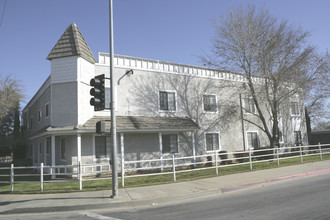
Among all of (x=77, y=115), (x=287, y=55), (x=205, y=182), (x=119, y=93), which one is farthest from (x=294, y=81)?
(x=77, y=115)

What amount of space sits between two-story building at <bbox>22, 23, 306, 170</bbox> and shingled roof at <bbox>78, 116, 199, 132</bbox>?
22 millimetres

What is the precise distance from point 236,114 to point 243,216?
16.5m

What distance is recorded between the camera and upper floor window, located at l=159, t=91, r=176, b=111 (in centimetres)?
1859

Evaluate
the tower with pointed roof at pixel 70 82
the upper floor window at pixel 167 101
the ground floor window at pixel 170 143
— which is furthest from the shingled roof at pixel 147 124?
the ground floor window at pixel 170 143

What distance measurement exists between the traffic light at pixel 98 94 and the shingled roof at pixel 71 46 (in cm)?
720

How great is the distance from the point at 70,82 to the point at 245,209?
41.0 ft

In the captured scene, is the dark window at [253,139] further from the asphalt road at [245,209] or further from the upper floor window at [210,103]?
the asphalt road at [245,209]

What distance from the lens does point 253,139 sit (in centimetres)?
2295

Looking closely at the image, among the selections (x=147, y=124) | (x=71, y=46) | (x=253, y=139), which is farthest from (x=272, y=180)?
(x=71, y=46)

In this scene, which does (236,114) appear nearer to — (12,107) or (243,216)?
(243,216)

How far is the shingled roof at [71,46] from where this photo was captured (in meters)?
15.4

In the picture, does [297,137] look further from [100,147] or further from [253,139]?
[100,147]

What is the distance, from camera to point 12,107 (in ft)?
117

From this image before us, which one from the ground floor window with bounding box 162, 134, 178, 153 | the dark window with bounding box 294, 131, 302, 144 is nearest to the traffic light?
the ground floor window with bounding box 162, 134, 178, 153
